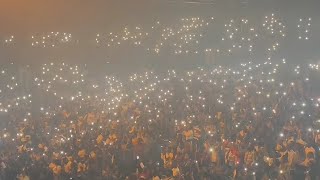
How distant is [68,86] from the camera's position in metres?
24.6

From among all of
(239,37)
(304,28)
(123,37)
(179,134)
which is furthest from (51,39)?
(179,134)

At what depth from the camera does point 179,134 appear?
11.9 meters

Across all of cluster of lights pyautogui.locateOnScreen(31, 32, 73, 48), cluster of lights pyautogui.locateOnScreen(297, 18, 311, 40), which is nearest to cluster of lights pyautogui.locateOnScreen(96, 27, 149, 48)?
cluster of lights pyautogui.locateOnScreen(31, 32, 73, 48)

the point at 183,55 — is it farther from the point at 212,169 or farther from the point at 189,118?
the point at 212,169

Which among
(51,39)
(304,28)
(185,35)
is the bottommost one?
(185,35)

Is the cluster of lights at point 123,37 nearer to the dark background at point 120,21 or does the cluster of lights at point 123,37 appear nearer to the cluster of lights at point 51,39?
the dark background at point 120,21

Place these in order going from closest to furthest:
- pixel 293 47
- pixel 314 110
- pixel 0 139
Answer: pixel 314 110 → pixel 0 139 → pixel 293 47

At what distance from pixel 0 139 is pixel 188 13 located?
1643cm

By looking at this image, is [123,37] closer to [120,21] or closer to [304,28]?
[120,21]

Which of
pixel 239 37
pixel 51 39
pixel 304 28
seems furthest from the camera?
pixel 51 39

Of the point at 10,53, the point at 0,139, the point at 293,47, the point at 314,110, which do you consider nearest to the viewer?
the point at 314,110

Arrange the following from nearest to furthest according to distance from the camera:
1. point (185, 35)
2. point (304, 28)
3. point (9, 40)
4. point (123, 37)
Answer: point (304, 28) → point (9, 40) → point (185, 35) → point (123, 37)

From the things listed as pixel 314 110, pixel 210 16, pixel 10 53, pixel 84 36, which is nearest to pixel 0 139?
pixel 314 110

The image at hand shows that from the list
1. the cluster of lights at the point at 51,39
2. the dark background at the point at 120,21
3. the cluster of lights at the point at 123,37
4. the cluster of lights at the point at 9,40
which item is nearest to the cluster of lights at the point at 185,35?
the dark background at the point at 120,21
